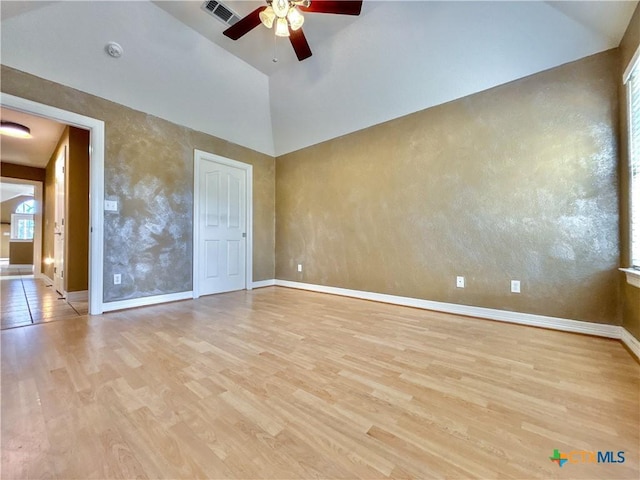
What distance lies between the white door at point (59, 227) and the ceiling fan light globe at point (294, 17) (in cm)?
390

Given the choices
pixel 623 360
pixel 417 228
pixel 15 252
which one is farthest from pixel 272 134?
pixel 15 252

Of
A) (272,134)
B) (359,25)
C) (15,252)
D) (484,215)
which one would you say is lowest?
Answer: (15,252)

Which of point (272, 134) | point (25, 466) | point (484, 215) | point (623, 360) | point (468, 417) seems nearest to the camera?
point (25, 466)

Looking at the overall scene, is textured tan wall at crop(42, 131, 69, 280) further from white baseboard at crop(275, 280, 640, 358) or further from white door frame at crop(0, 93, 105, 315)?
white baseboard at crop(275, 280, 640, 358)

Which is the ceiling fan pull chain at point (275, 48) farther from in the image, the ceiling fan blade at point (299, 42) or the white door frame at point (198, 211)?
the white door frame at point (198, 211)

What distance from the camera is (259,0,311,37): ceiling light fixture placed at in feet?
6.32

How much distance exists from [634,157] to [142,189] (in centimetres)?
456

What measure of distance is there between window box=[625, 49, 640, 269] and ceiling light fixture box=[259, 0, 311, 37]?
2413 millimetres

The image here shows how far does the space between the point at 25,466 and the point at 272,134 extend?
14.0ft

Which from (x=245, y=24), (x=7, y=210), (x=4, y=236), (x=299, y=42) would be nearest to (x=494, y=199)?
(x=299, y=42)

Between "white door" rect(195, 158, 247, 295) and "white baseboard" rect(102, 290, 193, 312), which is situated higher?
"white door" rect(195, 158, 247, 295)

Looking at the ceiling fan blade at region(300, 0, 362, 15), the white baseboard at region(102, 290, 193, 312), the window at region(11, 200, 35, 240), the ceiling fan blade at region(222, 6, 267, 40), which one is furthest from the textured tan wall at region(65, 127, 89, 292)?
the window at region(11, 200, 35, 240)

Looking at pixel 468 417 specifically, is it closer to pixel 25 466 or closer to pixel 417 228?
pixel 25 466

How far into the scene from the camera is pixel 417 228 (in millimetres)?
3033
